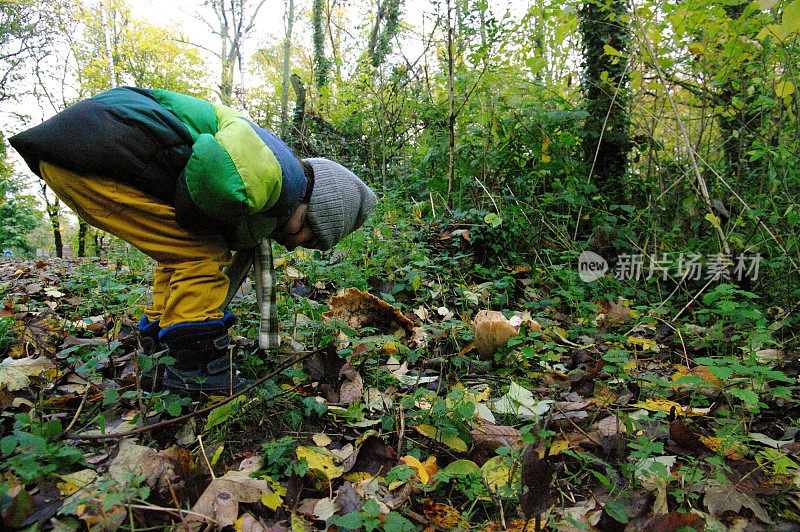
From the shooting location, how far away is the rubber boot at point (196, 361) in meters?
1.96

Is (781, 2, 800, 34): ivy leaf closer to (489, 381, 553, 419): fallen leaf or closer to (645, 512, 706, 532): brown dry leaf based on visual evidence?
(489, 381, 553, 419): fallen leaf

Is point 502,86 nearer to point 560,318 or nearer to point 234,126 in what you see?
point 560,318

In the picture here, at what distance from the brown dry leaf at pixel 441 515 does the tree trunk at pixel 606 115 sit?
4114 millimetres

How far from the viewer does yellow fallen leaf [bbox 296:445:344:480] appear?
1.47 meters

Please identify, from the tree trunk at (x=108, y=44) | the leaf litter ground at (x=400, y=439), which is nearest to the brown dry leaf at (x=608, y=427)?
the leaf litter ground at (x=400, y=439)

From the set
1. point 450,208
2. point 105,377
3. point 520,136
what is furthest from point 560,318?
point 105,377

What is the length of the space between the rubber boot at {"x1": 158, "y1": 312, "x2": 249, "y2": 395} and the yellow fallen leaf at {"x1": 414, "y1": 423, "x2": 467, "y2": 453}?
80 centimetres

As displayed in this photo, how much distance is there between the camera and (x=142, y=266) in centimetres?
398

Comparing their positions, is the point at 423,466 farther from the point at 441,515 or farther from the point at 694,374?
the point at 694,374

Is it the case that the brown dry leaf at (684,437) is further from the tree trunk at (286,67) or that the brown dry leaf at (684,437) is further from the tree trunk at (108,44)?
the tree trunk at (108,44)

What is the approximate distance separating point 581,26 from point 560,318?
3.66 m

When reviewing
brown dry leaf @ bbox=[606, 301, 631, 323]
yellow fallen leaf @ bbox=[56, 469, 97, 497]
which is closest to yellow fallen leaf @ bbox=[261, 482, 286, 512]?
yellow fallen leaf @ bbox=[56, 469, 97, 497]

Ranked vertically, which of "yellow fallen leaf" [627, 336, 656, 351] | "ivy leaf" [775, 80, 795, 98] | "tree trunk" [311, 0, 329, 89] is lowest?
"yellow fallen leaf" [627, 336, 656, 351]

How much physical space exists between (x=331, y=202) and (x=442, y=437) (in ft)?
4.07
